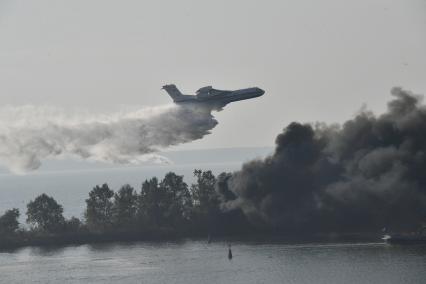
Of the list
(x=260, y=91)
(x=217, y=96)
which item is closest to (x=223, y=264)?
(x=217, y=96)

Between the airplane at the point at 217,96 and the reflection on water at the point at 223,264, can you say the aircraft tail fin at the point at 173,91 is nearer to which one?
the airplane at the point at 217,96

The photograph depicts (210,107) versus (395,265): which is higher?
(210,107)

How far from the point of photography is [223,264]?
167000 millimetres

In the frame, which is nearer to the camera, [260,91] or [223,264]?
[223,264]

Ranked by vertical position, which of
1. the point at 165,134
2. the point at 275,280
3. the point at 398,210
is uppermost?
the point at 165,134

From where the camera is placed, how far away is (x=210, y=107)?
172375 millimetres

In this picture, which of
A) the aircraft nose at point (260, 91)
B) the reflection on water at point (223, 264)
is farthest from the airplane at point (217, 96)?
the reflection on water at point (223, 264)

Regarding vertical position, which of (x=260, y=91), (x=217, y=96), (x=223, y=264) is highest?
(x=260, y=91)

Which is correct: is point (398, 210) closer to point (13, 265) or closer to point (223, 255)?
point (223, 255)

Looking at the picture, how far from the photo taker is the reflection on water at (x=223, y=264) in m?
153

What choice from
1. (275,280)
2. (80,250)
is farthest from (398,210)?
(80,250)

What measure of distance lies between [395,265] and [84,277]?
54.2 m

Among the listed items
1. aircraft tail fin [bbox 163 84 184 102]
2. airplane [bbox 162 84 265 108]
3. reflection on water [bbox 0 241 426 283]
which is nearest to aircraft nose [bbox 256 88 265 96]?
airplane [bbox 162 84 265 108]

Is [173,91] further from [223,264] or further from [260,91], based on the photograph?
[223,264]
